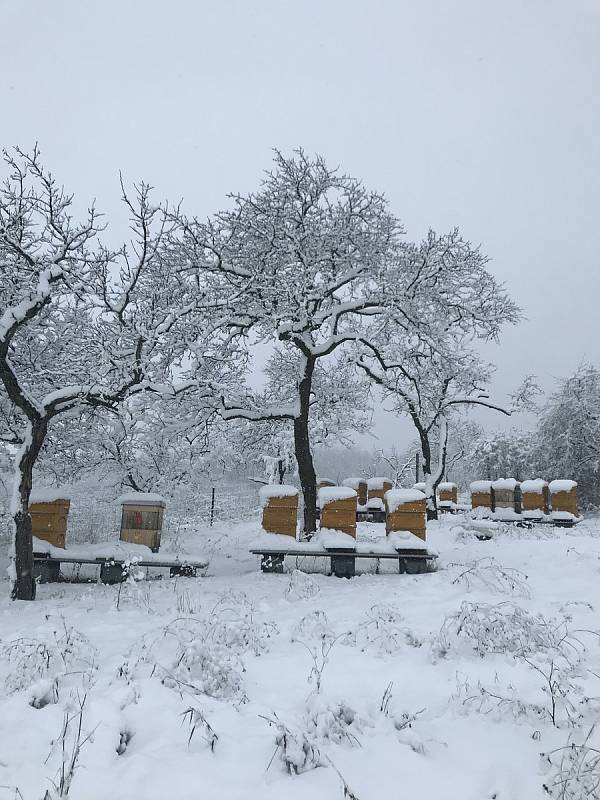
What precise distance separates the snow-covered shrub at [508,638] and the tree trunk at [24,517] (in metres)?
6.08

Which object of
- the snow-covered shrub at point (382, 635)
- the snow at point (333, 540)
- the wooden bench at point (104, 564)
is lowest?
the wooden bench at point (104, 564)

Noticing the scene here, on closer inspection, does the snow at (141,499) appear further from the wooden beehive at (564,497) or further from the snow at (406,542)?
the wooden beehive at (564,497)

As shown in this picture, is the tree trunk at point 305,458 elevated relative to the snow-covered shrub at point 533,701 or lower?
elevated

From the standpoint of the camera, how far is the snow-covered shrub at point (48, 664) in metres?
3.64

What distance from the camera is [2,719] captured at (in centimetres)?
322

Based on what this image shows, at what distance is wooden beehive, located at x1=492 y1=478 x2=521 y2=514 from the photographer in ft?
57.9

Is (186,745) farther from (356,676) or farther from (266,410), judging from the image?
(266,410)

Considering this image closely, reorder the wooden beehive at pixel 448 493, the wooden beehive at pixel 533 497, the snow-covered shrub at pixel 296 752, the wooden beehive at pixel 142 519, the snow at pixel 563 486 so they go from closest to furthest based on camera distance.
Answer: the snow-covered shrub at pixel 296 752
the wooden beehive at pixel 142 519
the snow at pixel 563 486
the wooden beehive at pixel 533 497
the wooden beehive at pixel 448 493

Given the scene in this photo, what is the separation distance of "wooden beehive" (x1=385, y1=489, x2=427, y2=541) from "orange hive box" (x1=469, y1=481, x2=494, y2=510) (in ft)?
34.7

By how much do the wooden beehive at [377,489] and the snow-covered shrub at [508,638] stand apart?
50.5 ft

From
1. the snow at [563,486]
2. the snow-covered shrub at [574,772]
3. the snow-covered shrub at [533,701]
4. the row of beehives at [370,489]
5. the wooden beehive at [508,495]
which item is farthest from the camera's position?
the row of beehives at [370,489]

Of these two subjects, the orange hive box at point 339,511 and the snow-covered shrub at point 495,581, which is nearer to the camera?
the snow-covered shrub at point 495,581

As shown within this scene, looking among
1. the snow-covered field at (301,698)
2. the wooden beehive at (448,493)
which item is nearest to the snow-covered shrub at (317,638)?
the snow-covered field at (301,698)

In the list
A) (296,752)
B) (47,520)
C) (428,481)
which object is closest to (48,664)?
(296,752)
